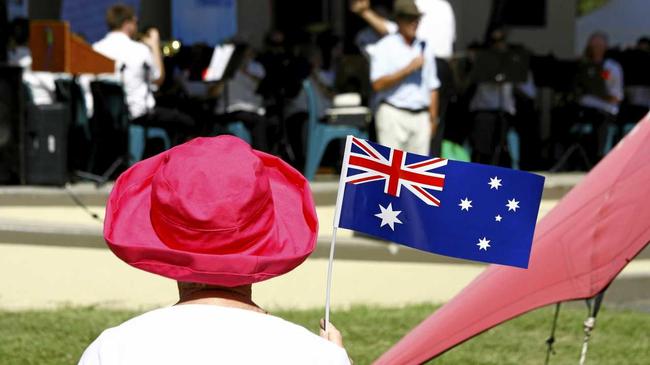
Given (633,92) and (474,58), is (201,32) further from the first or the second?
(633,92)

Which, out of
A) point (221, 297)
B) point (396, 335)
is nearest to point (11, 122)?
point (396, 335)

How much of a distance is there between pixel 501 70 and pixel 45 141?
4243 mm

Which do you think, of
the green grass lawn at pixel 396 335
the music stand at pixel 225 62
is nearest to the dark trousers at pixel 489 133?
the music stand at pixel 225 62

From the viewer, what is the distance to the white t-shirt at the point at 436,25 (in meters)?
10.8

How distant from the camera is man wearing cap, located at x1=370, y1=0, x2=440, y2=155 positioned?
9.88 metres

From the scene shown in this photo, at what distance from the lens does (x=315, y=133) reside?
12.5m

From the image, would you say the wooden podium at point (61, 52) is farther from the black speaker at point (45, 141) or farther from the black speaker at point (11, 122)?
the black speaker at point (45, 141)

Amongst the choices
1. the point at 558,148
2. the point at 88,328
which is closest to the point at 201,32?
the point at 558,148

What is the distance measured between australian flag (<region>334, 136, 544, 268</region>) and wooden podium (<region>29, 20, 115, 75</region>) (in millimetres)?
7957

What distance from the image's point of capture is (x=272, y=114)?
13.3 m

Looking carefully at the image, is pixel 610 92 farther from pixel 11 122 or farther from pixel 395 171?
pixel 395 171

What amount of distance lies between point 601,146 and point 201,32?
4267mm

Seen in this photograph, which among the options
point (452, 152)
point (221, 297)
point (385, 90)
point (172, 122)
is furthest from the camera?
point (172, 122)

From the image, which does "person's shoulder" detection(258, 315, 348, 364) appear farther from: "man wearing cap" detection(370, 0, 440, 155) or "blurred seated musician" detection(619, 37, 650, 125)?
"blurred seated musician" detection(619, 37, 650, 125)
